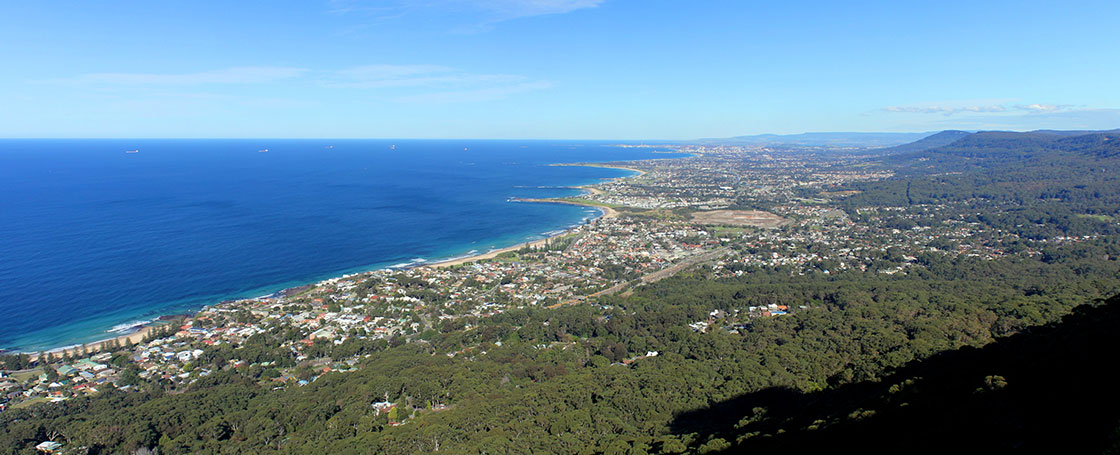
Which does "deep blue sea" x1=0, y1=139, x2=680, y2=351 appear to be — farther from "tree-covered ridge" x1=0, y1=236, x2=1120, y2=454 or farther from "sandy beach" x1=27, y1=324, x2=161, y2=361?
"tree-covered ridge" x1=0, y1=236, x2=1120, y2=454

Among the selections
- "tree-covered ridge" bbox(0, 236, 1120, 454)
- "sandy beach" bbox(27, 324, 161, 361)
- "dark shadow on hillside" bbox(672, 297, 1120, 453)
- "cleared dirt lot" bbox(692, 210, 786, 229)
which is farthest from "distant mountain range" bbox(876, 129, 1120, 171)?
"sandy beach" bbox(27, 324, 161, 361)

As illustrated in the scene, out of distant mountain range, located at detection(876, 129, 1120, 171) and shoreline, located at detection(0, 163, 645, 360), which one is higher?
distant mountain range, located at detection(876, 129, 1120, 171)


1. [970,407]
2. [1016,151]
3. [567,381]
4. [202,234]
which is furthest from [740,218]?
[1016,151]

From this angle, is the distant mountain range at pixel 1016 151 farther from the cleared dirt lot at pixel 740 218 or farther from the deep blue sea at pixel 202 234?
the deep blue sea at pixel 202 234

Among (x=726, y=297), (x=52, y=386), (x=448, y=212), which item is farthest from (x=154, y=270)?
(x=726, y=297)

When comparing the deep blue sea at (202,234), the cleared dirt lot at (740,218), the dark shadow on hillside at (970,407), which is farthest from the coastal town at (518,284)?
the dark shadow on hillside at (970,407)

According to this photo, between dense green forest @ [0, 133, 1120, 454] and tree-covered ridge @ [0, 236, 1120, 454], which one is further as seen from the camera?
tree-covered ridge @ [0, 236, 1120, 454]

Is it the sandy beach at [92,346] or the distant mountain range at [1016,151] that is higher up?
the distant mountain range at [1016,151]
